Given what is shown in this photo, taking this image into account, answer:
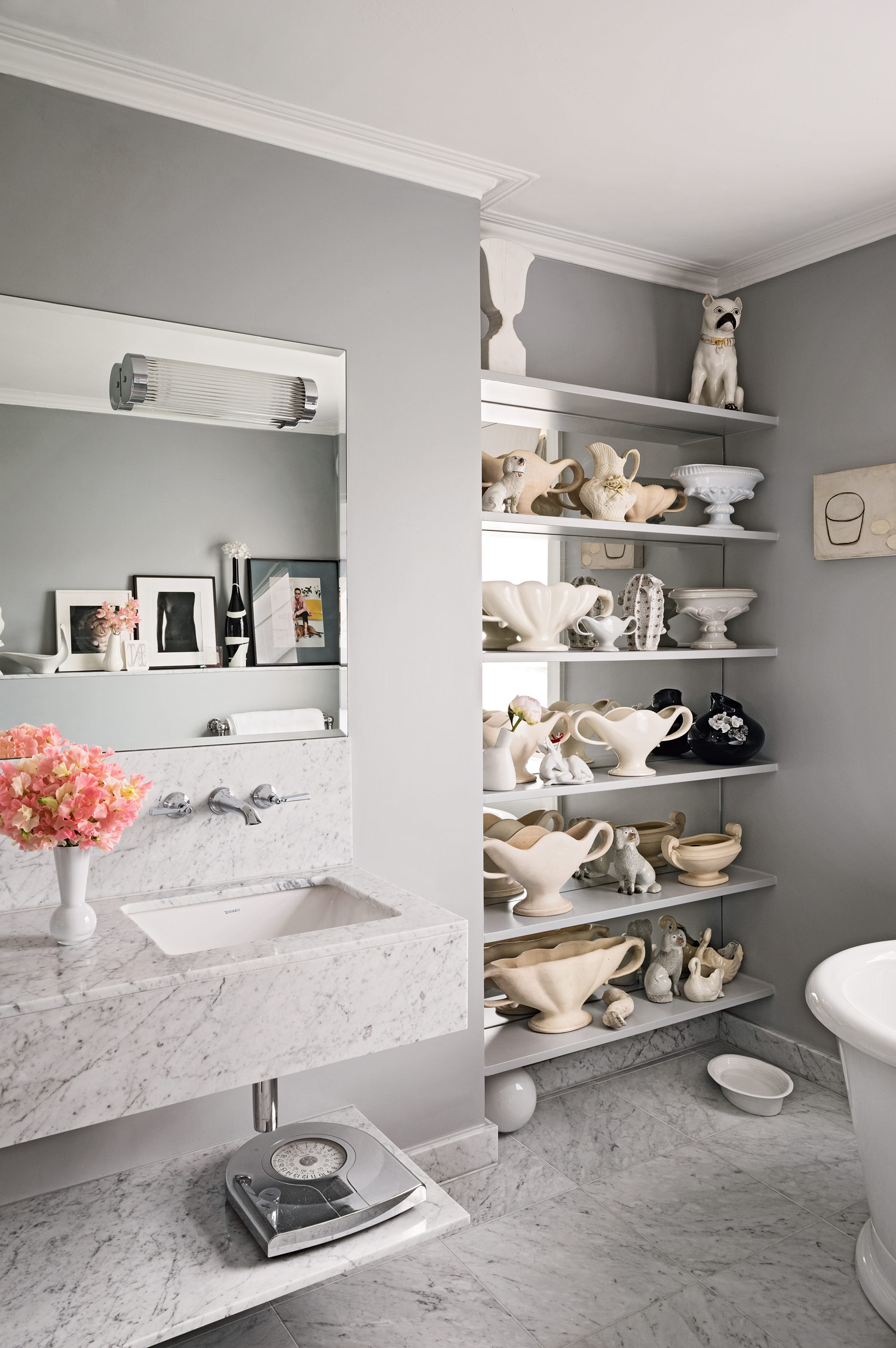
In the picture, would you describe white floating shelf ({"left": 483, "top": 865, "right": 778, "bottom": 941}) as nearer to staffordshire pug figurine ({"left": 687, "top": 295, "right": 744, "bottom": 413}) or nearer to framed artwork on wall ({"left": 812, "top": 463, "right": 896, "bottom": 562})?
framed artwork on wall ({"left": 812, "top": 463, "right": 896, "bottom": 562})

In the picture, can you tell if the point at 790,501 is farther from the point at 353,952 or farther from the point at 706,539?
the point at 353,952

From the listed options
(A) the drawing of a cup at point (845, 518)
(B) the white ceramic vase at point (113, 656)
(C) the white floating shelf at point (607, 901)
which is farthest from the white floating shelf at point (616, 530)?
(C) the white floating shelf at point (607, 901)

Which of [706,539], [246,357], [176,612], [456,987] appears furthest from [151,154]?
[706,539]

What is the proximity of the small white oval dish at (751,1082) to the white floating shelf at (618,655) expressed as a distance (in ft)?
4.32

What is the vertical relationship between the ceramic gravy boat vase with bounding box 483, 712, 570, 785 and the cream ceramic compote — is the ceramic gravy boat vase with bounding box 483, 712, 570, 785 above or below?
above

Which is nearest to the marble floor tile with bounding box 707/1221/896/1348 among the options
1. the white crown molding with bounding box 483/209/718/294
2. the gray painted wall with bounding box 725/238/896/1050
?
the gray painted wall with bounding box 725/238/896/1050

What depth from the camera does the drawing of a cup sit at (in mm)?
2904

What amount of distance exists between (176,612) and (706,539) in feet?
6.52

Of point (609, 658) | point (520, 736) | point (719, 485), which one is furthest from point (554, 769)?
point (719, 485)

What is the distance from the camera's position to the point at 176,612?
2141 mm

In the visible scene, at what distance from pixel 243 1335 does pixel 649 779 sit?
1783 millimetres

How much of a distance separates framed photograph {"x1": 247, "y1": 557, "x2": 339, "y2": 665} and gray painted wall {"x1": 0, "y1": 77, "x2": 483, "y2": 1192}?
68 millimetres

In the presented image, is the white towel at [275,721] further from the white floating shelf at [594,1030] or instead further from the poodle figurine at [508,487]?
the white floating shelf at [594,1030]

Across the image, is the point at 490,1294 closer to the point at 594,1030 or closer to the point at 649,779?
the point at 594,1030
